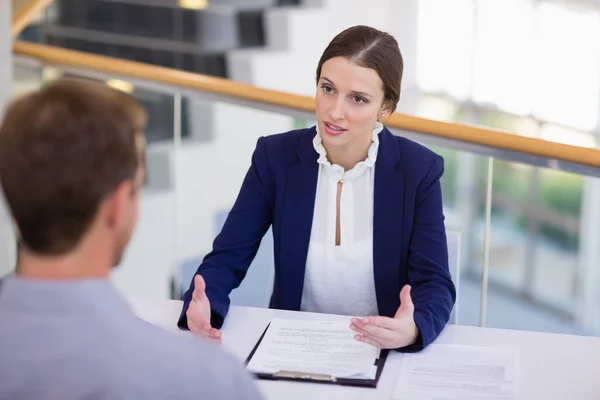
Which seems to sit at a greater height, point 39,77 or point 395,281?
point 39,77

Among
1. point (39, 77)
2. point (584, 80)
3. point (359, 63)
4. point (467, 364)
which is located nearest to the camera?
point (467, 364)

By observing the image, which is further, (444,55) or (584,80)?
(444,55)

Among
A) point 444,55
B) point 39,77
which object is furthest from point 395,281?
point 444,55

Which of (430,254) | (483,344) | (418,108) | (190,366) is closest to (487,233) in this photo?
(430,254)

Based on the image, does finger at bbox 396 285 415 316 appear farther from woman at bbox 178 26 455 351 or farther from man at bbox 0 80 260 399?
man at bbox 0 80 260 399

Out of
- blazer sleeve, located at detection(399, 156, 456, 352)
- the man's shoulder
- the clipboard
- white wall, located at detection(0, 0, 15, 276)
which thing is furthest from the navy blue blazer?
white wall, located at detection(0, 0, 15, 276)

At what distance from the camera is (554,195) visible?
12.0 metres

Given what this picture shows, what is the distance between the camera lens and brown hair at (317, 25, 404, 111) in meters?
2.00

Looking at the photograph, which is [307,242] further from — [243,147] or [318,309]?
[243,147]

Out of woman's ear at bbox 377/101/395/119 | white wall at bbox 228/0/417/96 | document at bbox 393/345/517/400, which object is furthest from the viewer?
white wall at bbox 228/0/417/96

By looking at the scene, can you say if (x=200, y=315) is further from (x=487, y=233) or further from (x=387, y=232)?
(x=487, y=233)

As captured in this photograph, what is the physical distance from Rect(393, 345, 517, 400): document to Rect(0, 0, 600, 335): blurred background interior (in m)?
0.46

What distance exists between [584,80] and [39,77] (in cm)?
647

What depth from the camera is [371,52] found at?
2.01 metres
